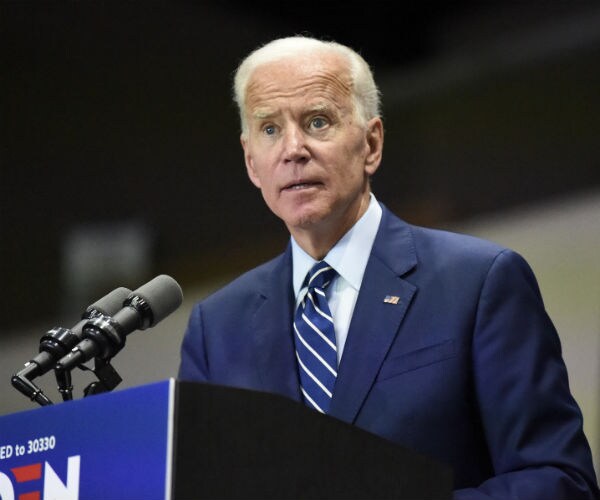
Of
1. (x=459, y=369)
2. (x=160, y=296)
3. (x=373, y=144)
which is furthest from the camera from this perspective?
(x=373, y=144)

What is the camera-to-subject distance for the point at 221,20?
393 cm

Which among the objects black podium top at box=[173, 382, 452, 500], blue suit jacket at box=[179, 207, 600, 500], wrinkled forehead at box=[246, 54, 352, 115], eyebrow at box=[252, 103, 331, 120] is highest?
wrinkled forehead at box=[246, 54, 352, 115]

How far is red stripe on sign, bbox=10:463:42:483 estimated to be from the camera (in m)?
1.62

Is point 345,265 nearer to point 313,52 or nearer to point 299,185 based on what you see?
point 299,185

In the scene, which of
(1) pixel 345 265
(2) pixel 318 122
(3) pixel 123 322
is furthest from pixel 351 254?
(3) pixel 123 322

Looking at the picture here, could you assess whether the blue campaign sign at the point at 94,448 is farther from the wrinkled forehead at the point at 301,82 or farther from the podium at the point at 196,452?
the wrinkled forehead at the point at 301,82

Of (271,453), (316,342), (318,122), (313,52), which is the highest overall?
(313,52)

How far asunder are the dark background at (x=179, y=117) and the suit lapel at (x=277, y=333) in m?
1.00

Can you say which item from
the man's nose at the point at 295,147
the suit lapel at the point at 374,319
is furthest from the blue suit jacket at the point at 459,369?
the man's nose at the point at 295,147

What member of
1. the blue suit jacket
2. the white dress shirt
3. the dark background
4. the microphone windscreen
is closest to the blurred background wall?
the dark background

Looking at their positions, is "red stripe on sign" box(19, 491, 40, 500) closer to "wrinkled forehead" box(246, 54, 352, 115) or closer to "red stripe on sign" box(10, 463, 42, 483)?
"red stripe on sign" box(10, 463, 42, 483)

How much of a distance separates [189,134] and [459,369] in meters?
1.95

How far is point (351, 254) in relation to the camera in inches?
97.6

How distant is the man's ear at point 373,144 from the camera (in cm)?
264
